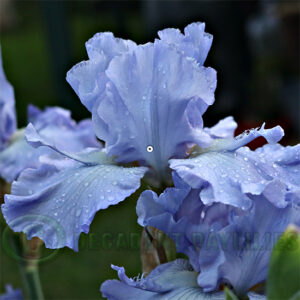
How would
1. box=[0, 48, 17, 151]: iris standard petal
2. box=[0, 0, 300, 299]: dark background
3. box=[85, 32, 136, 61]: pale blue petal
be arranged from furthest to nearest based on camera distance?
box=[0, 0, 300, 299]: dark background
box=[0, 48, 17, 151]: iris standard petal
box=[85, 32, 136, 61]: pale blue petal

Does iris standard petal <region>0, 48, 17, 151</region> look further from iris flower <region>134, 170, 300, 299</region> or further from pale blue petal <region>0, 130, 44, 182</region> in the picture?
iris flower <region>134, 170, 300, 299</region>

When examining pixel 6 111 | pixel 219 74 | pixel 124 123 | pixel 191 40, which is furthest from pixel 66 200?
pixel 219 74

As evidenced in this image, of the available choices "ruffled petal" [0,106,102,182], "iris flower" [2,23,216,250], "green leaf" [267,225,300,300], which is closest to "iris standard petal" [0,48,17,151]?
"ruffled petal" [0,106,102,182]

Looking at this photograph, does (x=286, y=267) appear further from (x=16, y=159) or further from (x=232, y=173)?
(x=16, y=159)

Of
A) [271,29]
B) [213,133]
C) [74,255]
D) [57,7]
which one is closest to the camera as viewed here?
[213,133]

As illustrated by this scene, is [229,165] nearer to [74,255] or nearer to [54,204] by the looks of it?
[54,204]

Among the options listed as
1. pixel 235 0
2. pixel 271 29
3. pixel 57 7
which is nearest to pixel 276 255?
pixel 235 0
